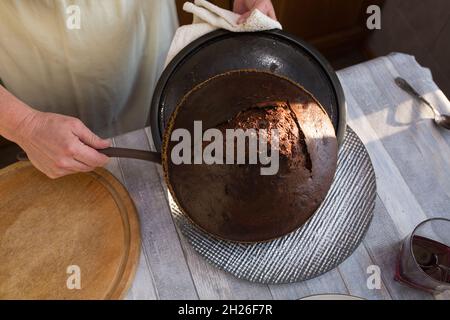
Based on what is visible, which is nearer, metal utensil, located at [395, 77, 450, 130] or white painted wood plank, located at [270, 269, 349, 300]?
white painted wood plank, located at [270, 269, 349, 300]

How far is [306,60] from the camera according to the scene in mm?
784

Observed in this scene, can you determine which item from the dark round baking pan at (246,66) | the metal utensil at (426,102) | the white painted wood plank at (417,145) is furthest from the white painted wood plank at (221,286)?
the metal utensil at (426,102)

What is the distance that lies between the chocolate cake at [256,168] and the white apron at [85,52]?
1.12 feet

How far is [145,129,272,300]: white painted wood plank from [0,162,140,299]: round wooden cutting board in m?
0.12

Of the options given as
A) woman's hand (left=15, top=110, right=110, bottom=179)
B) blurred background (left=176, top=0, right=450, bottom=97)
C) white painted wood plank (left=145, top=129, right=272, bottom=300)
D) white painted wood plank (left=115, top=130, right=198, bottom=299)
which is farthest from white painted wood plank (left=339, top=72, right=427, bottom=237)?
blurred background (left=176, top=0, right=450, bottom=97)

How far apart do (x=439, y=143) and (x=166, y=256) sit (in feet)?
1.96

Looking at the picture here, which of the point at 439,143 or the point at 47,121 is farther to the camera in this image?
the point at 439,143

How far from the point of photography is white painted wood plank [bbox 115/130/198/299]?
0.77 m

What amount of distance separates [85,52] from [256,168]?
0.52m

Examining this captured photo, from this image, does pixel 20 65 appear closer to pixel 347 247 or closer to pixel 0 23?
pixel 0 23

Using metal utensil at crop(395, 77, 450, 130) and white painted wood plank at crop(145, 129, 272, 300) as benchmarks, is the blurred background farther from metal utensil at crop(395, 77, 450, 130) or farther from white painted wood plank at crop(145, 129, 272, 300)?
white painted wood plank at crop(145, 129, 272, 300)

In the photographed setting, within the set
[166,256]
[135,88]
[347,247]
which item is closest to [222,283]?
[166,256]
